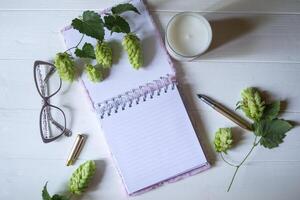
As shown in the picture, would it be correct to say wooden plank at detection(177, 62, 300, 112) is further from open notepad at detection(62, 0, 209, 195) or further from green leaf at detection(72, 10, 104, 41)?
green leaf at detection(72, 10, 104, 41)

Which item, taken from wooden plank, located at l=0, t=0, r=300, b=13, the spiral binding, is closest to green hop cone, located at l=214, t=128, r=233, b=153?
the spiral binding

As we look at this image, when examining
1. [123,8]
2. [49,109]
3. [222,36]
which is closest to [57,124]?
[49,109]

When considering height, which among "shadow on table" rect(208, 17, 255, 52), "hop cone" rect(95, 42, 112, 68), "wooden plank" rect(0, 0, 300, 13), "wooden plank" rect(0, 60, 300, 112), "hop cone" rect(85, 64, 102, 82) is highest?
"wooden plank" rect(0, 0, 300, 13)

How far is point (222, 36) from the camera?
2.43ft

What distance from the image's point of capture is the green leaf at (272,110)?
0.72m

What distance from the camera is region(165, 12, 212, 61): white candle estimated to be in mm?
696

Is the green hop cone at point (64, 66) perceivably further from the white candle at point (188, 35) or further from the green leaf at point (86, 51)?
the white candle at point (188, 35)

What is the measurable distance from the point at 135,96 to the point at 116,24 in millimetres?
134

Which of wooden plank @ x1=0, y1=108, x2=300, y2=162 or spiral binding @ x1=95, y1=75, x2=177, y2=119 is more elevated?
spiral binding @ x1=95, y1=75, x2=177, y2=119

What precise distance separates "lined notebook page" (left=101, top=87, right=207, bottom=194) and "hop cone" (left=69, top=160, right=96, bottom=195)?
5cm

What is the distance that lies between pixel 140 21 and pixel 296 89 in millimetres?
317

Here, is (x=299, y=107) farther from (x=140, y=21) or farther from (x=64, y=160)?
(x=64, y=160)

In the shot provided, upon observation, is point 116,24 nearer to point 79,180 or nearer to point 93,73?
point 93,73

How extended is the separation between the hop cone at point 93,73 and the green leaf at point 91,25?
0.18 ft
